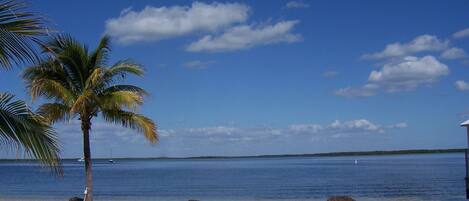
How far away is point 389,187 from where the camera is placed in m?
51.2

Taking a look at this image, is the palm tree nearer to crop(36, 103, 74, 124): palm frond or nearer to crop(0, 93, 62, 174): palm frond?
crop(36, 103, 74, 124): palm frond

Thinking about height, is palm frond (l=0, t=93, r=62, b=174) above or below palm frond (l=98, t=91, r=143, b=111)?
below

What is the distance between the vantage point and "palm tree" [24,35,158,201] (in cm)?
1646

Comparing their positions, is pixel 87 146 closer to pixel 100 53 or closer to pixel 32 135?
pixel 100 53

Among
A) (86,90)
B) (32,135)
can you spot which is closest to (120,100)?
(86,90)

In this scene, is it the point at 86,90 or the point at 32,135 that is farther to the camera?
the point at 86,90

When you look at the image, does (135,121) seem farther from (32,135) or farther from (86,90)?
(32,135)

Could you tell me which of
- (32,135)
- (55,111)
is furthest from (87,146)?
(32,135)

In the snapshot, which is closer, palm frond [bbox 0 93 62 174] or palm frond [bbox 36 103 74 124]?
palm frond [bbox 0 93 62 174]

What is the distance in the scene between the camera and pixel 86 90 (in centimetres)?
1678

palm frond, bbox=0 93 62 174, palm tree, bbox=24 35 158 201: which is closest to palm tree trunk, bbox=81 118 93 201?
palm tree, bbox=24 35 158 201

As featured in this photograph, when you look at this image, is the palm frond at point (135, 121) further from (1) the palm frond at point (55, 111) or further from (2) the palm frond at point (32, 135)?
(2) the palm frond at point (32, 135)

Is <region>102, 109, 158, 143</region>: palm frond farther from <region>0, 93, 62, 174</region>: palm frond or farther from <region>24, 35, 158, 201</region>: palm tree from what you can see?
<region>0, 93, 62, 174</region>: palm frond

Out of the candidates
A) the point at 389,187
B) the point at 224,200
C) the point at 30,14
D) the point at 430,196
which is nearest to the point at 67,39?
the point at 30,14
